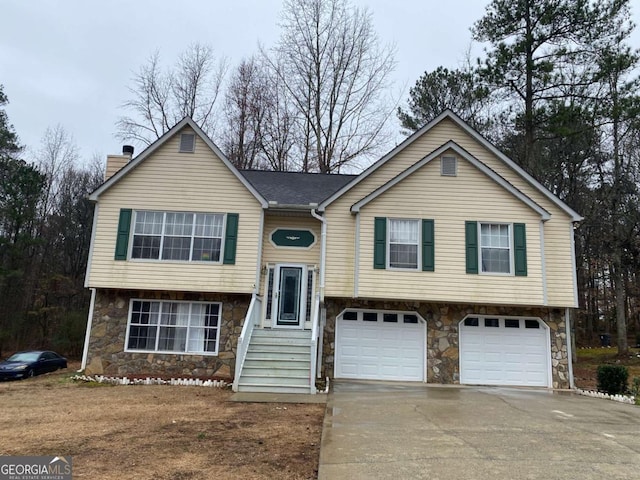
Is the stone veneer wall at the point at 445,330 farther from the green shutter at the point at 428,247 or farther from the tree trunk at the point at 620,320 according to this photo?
the tree trunk at the point at 620,320

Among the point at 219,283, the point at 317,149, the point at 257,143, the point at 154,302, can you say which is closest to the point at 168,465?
the point at 219,283

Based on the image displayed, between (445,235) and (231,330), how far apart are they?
6.57 meters

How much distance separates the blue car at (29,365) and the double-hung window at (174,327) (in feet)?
20.1

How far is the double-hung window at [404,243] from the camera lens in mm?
12164

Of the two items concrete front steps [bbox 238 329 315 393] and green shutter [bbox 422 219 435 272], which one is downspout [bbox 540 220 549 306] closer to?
green shutter [bbox 422 219 435 272]

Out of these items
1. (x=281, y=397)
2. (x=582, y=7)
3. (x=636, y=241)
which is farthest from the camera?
(x=636, y=241)

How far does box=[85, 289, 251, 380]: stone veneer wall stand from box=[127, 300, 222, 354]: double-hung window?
0.52ft

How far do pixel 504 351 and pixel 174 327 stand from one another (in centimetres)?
937

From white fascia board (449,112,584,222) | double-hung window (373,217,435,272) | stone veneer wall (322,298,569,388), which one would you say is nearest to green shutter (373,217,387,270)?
double-hung window (373,217,435,272)

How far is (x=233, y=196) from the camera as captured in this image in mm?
12789

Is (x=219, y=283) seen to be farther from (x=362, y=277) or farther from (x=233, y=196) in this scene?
(x=362, y=277)

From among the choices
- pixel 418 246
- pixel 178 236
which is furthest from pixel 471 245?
pixel 178 236

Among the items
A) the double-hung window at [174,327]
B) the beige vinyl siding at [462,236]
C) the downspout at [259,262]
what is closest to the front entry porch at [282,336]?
the downspout at [259,262]

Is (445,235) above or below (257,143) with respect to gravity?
below
